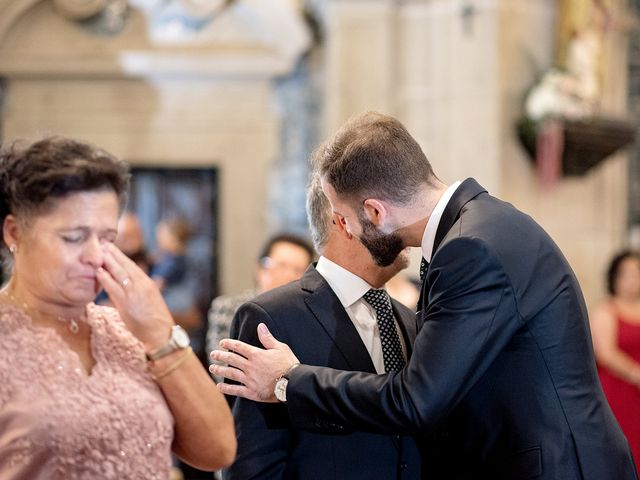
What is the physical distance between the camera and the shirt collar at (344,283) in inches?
108

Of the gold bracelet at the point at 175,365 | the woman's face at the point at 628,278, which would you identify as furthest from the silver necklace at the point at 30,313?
the woman's face at the point at 628,278

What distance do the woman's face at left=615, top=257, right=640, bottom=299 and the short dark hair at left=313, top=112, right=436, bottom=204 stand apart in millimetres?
3832

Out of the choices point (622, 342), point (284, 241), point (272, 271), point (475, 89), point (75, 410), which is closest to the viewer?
point (75, 410)

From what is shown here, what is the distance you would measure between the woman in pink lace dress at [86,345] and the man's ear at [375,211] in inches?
20.7

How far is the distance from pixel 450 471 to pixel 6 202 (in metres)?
1.18

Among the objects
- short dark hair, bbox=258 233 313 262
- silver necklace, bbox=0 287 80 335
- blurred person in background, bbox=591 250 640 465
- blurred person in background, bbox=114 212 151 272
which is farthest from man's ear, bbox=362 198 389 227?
blurred person in background, bbox=591 250 640 465

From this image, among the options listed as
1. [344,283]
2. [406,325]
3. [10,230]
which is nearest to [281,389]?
[344,283]

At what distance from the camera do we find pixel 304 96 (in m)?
Result: 7.46

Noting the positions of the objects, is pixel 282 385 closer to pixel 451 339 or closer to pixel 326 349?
pixel 326 349

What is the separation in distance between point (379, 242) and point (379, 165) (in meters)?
0.19

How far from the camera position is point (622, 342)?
20.1ft

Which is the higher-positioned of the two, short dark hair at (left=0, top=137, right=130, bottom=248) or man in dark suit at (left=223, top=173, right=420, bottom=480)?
short dark hair at (left=0, top=137, right=130, bottom=248)

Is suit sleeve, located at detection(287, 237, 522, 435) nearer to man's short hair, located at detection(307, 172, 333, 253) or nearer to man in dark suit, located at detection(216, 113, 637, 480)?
man in dark suit, located at detection(216, 113, 637, 480)

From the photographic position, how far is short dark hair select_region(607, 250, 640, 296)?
244 inches
